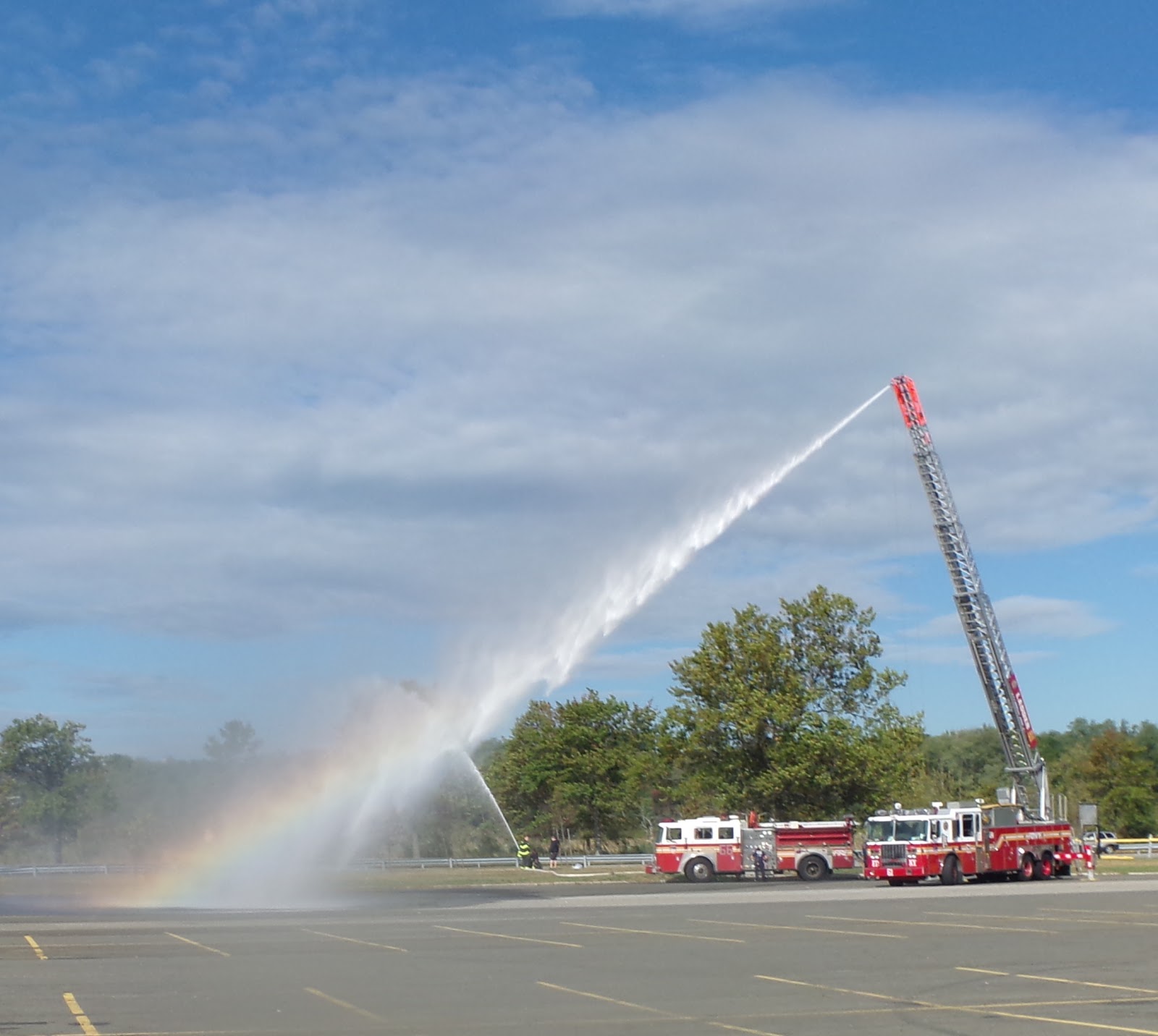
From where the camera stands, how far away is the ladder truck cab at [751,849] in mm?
52688

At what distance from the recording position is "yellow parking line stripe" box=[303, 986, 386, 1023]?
15383 millimetres

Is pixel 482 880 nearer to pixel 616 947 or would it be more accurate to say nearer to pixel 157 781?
pixel 157 781

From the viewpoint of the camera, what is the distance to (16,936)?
28.7 meters

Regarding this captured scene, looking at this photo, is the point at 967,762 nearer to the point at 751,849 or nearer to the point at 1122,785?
the point at 1122,785

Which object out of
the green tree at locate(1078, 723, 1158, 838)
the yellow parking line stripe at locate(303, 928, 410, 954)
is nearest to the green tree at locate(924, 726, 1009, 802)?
the green tree at locate(1078, 723, 1158, 838)

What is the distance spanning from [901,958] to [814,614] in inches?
1805

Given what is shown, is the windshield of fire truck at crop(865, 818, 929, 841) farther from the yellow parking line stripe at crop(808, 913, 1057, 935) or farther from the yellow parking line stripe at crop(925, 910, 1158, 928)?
the yellow parking line stripe at crop(808, 913, 1057, 935)

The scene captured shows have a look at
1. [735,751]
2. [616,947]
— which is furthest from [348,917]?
[735,751]

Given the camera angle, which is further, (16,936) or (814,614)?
(814,614)

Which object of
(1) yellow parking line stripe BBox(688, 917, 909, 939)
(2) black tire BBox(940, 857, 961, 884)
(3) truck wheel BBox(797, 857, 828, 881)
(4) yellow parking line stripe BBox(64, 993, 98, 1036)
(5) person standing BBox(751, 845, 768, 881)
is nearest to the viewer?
(4) yellow parking line stripe BBox(64, 993, 98, 1036)

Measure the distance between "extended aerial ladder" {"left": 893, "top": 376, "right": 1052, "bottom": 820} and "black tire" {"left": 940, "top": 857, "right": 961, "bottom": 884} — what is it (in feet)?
27.5

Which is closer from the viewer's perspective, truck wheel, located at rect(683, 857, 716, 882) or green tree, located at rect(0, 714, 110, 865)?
truck wheel, located at rect(683, 857, 716, 882)

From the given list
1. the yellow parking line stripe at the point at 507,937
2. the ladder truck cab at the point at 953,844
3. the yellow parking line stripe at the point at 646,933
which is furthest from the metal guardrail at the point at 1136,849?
the yellow parking line stripe at the point at 507,937

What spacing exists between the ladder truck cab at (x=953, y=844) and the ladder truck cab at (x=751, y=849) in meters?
4.07
